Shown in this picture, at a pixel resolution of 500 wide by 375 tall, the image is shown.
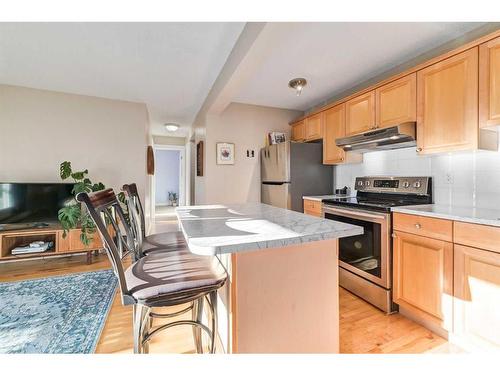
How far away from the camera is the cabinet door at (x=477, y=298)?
4.42ft

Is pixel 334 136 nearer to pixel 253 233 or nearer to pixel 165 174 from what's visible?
pixel 253 233

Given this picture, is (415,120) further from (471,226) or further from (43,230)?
(43,230)

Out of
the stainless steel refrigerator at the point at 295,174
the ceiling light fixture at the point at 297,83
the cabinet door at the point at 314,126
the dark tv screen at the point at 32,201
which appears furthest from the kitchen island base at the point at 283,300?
the dark tv screen at the point at 32,201

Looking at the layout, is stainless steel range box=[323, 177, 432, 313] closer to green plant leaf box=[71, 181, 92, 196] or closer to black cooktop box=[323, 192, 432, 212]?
black cooktop box=[323, 192, 432, 212]

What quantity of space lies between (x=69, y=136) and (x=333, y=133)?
3.62m

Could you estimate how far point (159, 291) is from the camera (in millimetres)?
941

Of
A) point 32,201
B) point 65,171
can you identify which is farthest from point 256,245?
point 32,201

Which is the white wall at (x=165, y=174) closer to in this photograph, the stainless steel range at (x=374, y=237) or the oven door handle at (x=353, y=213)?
the oven door handle at (x=353, y=213)

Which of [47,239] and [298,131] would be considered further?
[298,131]

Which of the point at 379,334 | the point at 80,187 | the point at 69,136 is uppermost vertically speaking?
the point at 69,136

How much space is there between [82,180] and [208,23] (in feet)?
8.98

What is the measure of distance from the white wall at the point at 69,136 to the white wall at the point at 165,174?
5535 millimetres

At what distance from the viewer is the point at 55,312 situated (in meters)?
1.94
